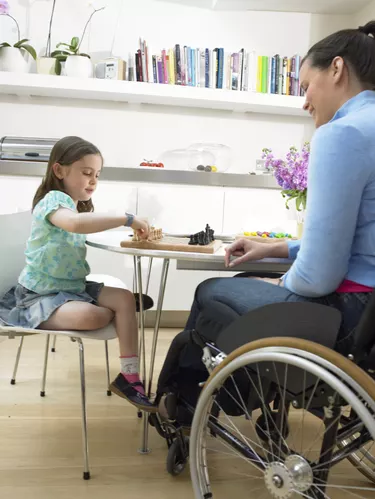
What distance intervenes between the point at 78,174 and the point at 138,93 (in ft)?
6.03

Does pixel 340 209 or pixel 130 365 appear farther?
pixel 130 365

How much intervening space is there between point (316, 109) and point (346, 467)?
1.11 metres

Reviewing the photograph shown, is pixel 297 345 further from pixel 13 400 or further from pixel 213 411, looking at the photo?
pixel 13 400

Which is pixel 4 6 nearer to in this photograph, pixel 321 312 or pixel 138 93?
pixel 138 93

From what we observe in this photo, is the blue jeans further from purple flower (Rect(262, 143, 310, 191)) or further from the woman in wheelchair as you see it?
purple flower (Rect(262, 143, 310, 191))

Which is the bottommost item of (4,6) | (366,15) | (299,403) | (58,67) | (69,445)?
(69,445)

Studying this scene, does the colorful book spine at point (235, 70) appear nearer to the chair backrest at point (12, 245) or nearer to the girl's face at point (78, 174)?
the girl's face at point (78, 174)

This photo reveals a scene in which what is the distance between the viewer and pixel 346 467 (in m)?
1.68

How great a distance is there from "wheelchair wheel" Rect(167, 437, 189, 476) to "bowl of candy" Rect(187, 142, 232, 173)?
2.32m

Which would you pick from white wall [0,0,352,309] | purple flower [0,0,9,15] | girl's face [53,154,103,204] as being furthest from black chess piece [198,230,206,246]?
purple flower [0,0,9,15]

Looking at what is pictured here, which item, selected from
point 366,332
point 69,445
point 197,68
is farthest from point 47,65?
point 366,332

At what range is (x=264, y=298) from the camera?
1150 mm

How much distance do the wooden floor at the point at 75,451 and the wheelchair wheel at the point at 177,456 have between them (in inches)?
0.9

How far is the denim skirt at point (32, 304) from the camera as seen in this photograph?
1.62m
